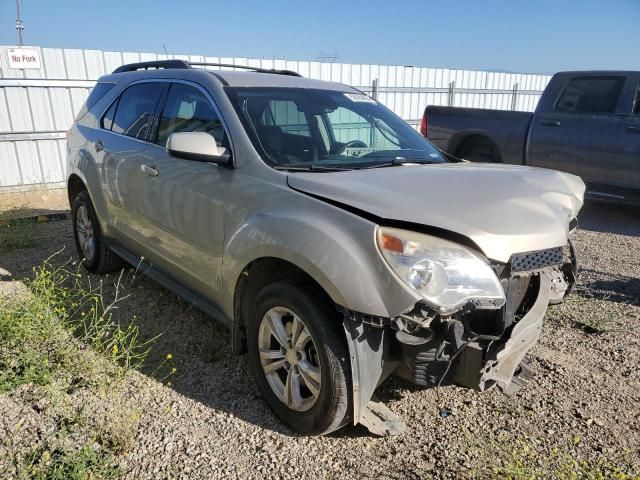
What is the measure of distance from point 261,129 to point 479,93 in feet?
47.5

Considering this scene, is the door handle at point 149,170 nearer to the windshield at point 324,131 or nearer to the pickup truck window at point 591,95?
the windshield at point 324,131

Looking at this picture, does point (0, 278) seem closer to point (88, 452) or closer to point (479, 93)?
point (88, 452)

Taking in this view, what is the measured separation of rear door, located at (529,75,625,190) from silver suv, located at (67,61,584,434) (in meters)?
4.38

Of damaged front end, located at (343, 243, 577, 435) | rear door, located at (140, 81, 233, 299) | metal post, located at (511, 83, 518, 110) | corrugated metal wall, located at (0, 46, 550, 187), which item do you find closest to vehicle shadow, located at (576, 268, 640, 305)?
damaged front end, located at (343, 243, 577, 435)

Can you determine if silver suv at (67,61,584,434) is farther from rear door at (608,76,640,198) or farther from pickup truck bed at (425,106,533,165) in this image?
pickup truck bed at (425,106,533,165)

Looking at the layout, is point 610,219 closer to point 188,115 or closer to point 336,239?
point 188,115

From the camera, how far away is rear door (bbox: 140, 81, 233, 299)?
301 centimetres

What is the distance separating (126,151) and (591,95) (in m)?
6.40

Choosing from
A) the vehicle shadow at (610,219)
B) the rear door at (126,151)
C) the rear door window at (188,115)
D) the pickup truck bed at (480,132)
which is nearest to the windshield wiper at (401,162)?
the rear door window at (188,115)

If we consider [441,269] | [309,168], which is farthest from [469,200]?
[309,168]

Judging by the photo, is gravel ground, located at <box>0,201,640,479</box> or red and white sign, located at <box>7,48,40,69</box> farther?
red and white sign, located at <box>7,48,40,69</box>

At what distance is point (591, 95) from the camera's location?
7129mm

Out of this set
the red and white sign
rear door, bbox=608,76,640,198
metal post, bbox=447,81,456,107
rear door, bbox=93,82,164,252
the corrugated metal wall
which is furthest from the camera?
metal post, bbox=447,81,456,107

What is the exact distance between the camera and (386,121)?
3795 mm
